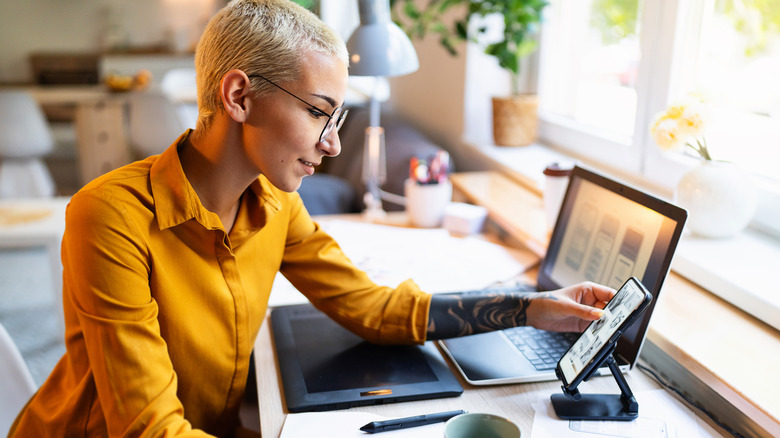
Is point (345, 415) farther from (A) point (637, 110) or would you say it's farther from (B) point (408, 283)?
(A) point (637, 110)

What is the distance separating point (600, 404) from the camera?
90cm

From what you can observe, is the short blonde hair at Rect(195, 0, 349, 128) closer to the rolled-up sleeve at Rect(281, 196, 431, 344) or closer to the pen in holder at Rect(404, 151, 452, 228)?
the rolled-up sleeve at Rect(281, 196, 431, 344)

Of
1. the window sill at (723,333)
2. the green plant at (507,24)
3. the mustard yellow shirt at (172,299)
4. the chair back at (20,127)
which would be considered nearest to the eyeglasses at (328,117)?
the mustard yellow shirt at (172,299)

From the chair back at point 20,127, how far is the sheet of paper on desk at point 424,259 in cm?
308

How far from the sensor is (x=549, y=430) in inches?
33.4

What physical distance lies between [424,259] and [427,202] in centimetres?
26

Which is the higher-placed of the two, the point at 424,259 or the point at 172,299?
the point at 172,299

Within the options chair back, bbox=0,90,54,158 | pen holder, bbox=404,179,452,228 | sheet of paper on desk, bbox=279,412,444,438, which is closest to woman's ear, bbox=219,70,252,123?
sheet of paper on desk, bbox=279,412,444,438

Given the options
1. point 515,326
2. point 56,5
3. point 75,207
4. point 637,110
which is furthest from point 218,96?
point 56,5

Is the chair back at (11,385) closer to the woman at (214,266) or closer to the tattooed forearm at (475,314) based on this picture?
the woman at (214,266)

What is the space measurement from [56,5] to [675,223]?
6.72m

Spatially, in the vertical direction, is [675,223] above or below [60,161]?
above

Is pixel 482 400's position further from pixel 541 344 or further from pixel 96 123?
pixel 96 123

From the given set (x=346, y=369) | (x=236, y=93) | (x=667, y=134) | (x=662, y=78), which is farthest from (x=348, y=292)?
(x=662, y=78)
